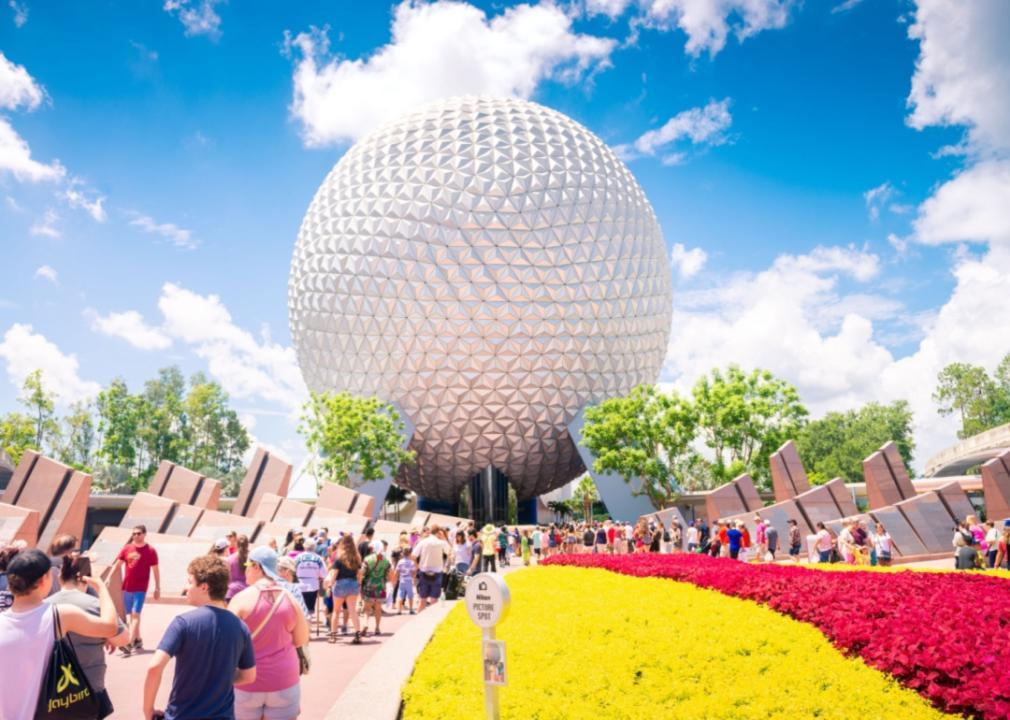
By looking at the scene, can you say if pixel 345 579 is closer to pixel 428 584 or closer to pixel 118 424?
pixel 428 584

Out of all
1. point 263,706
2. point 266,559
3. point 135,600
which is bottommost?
point 263,706

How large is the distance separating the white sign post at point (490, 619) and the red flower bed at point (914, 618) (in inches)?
148

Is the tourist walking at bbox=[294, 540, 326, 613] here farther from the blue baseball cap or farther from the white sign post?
the white sign post

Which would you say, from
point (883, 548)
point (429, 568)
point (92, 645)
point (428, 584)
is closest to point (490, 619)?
point (92, 645)

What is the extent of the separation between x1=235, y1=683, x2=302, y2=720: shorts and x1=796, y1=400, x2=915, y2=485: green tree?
81321mm

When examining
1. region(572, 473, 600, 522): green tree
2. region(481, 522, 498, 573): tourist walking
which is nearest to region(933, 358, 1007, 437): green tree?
region(572, 473, 600, 522): green tree

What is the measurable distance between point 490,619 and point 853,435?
292ft

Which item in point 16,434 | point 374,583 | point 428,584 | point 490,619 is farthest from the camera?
point 16,434

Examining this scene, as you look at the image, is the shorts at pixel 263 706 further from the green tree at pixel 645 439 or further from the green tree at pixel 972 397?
the green tree at pixel 972 397

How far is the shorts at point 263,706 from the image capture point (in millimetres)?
5109

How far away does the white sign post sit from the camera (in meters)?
5.46

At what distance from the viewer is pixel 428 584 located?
15320 millimetres

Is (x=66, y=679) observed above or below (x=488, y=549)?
below

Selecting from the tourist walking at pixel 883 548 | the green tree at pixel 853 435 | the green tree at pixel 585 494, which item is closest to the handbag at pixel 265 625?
the tourist walking at pixel 883 548
